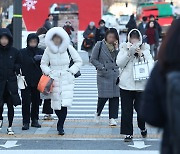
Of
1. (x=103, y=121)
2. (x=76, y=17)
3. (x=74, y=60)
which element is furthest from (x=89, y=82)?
(x=76, y=17)

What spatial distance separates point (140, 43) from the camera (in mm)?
8141

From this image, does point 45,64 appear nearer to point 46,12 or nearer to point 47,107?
point 47,107

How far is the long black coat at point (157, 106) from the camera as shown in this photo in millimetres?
3234

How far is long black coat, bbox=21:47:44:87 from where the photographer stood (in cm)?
933

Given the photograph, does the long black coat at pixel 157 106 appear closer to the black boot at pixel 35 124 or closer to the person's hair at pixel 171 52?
the person's hair at pixel 171 52

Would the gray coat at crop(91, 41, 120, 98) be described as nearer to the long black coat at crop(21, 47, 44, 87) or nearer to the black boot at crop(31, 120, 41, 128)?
the long black coat at crop(21, 47, 44, 87)

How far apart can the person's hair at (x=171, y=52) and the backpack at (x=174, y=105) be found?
0.08 metres

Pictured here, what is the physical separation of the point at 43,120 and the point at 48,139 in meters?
1.80

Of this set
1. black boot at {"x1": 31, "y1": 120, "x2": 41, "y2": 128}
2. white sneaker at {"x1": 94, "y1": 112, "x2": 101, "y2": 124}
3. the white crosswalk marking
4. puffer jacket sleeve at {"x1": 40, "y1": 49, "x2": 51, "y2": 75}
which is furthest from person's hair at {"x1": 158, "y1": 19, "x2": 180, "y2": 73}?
the white crosswalk marking

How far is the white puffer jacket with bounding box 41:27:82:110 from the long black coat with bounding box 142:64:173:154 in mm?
5414

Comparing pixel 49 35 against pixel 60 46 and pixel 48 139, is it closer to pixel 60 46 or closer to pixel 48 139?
pixel 60 46

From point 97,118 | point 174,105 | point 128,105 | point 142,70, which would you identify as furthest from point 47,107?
point 174,105

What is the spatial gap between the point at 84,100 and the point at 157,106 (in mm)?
10174

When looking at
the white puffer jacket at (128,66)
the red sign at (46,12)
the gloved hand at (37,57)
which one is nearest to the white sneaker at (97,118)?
the gloved hand at (37,57)
